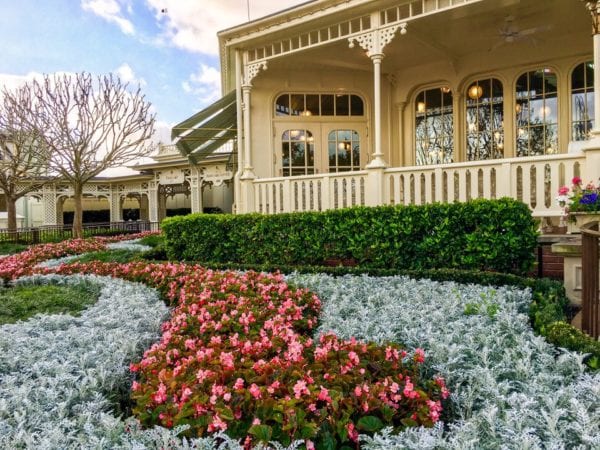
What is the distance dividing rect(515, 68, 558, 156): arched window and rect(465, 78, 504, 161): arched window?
0.32 metres

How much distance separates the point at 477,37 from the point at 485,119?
1.59m

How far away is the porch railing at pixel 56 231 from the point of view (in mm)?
14680

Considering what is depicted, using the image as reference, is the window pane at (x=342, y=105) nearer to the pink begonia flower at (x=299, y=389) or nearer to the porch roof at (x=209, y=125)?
the porch roof at (x=209, y=125)

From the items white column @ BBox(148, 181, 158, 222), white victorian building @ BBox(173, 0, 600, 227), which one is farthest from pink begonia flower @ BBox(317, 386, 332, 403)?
white column @ BBox(148, 181, 158, 222)

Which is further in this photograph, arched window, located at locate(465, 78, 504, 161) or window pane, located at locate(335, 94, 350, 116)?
window pane, located at locate(335, 94, 350, 116)

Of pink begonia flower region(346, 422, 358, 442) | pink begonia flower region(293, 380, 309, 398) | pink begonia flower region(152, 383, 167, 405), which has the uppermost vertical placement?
pink begonia flower region(293, 380, 309, 398)

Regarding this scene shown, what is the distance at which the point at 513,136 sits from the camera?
8.25 meters

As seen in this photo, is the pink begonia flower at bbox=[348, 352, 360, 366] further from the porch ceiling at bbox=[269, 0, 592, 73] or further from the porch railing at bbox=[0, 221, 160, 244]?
the porch railing at bbox=[0, 221, 160, 244]

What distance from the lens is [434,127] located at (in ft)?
30.0

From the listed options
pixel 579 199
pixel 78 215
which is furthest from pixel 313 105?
pixel 78 215

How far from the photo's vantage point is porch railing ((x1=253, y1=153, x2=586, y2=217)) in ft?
18.7

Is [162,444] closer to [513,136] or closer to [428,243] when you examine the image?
[428,243]

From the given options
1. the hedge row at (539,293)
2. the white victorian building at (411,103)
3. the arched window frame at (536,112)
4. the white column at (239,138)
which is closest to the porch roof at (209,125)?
the white victorian building at (411,103)

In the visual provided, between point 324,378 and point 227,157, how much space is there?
14385mm
